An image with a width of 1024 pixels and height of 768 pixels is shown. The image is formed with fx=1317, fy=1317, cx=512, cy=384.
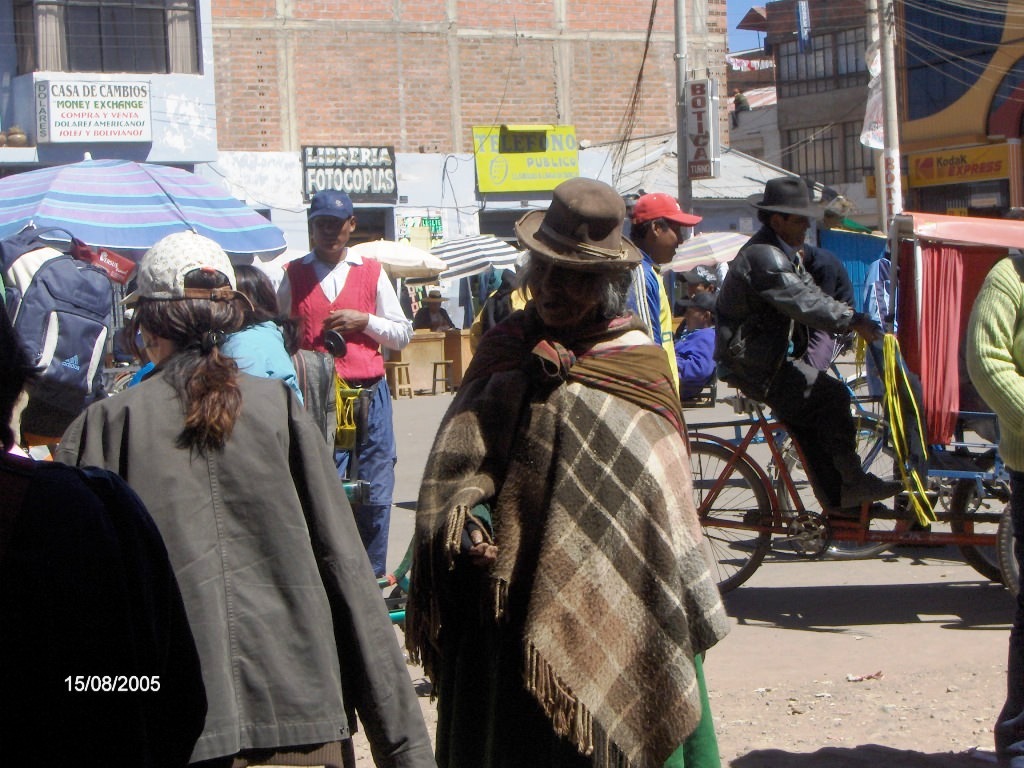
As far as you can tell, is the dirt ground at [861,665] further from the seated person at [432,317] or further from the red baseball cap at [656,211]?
the seated person at [432,317]

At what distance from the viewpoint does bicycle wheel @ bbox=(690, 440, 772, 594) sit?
6.51m

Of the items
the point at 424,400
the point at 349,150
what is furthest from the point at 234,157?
the point at 424,400

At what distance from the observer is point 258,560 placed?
288cm

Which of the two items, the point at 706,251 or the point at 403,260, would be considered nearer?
the point at 403,260

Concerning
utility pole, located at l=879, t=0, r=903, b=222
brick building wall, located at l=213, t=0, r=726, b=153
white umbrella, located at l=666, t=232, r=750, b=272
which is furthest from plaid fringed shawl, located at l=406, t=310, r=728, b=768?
brick building wall, located at l=213, t=0, r=726, b=153

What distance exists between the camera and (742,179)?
26.5 meters

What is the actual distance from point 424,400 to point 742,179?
449 inches

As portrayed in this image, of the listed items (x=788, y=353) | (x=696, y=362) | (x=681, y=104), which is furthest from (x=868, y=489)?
(x=681, y=104)

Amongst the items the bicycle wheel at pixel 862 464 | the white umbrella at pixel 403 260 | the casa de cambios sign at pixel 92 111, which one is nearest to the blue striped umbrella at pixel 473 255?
the white umbrella at pixel 403 260

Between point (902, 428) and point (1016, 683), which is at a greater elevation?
point (902, 428)

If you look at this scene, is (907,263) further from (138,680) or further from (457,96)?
(457,96)

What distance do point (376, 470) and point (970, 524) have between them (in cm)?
287

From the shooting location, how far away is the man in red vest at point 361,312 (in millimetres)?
5926

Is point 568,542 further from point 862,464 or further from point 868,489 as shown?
point 862,464
